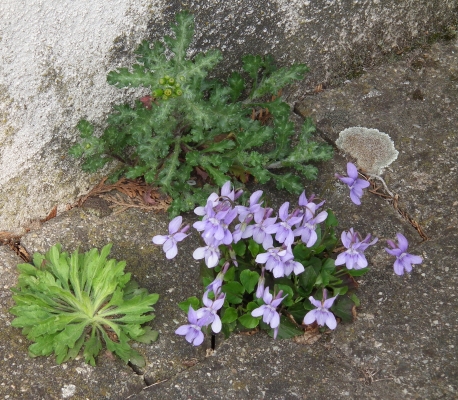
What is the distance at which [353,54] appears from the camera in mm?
3992

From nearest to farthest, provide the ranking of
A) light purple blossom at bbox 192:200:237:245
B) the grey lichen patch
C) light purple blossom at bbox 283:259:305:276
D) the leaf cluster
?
light purple blossom at bbox 192:200:237:245 < light purple blossom at bbox 283:259:305:276 < the leaf cluster < the grey lichen patch

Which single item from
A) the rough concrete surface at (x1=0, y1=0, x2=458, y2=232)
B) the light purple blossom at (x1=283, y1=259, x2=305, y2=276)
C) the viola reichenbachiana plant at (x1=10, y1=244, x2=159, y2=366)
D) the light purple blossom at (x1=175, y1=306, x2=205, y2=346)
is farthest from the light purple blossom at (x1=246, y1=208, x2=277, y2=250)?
the rough concrete surface at (x1=0, y1=0, x2=458, y2=232)

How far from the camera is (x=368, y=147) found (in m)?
3.73

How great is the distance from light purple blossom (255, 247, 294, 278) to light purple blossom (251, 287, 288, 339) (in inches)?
3.6

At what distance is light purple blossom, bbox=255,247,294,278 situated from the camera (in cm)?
271

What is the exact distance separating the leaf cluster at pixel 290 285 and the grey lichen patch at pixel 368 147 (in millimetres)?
732

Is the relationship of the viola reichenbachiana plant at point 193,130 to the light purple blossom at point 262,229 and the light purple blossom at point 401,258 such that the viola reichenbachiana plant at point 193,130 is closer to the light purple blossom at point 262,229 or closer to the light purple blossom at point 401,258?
the light purple blossom at point 262,229

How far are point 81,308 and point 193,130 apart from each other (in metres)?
0.99

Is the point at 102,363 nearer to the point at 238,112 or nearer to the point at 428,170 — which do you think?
the point at 238,112

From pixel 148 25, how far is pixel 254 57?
0.62m

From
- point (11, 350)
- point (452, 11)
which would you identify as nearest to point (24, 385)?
point (11, 350)

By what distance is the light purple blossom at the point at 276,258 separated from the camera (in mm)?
2715

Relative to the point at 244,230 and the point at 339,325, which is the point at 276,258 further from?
the point at 339,325

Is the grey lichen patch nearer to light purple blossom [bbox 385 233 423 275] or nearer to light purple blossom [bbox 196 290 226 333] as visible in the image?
light purple blossom [bbox 385 233 423 275]
